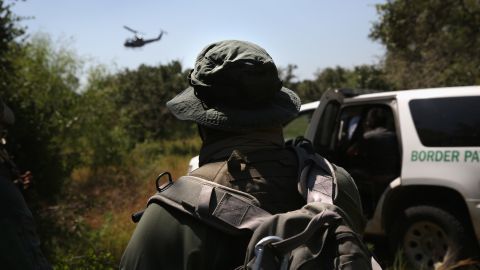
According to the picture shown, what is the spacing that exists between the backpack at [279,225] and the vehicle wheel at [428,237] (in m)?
4.18

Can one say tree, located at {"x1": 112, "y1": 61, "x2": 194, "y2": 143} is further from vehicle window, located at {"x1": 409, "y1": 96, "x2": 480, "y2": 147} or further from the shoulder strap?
the shoulder strap

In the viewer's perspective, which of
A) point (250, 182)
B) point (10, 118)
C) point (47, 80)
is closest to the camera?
point (250, 182)

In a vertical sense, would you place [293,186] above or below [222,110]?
below

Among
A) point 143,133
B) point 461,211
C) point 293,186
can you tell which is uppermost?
point 293,186

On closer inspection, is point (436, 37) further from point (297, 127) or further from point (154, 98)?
point (154, 98)

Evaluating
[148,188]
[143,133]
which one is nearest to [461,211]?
A: [148,188]

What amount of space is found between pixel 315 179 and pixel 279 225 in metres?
0.26

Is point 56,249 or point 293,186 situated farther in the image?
point 56,249

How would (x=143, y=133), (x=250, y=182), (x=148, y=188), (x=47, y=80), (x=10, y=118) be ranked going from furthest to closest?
(x=143, y=133), (x=47, y=80), (x=148, y=188), (x=10, y=118), (x=250, y=182)

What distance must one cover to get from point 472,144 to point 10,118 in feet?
13.5

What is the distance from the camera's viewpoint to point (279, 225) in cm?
130

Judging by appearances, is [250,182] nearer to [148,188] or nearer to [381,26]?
[148,188]

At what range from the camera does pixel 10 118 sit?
8.70 ft

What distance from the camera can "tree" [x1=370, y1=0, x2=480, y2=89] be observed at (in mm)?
12914
